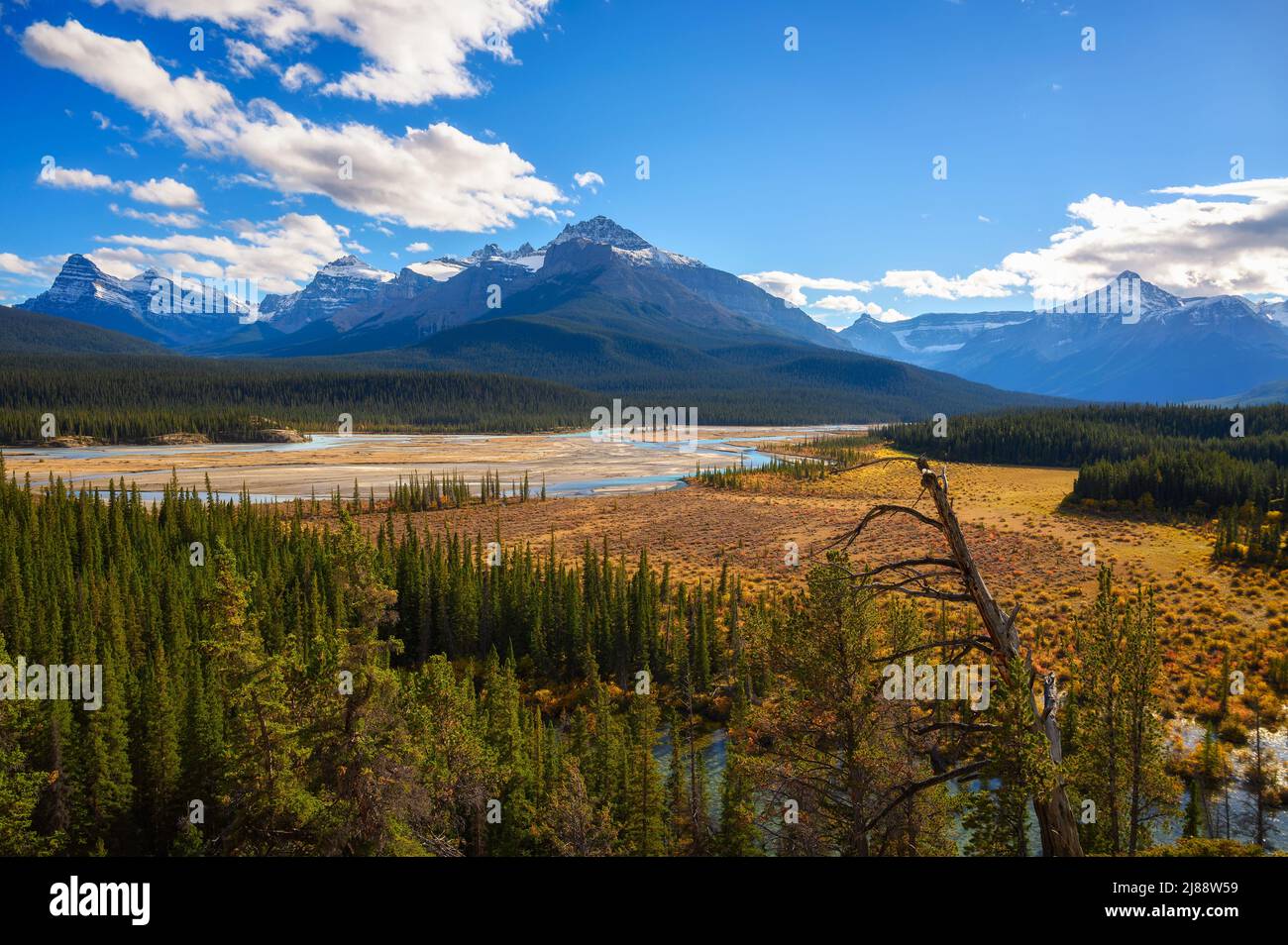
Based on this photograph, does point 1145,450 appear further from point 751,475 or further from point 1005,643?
point 1005,643

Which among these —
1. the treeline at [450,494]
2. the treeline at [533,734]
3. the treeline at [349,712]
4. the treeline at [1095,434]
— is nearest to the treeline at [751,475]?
the treeline at [1095,434]

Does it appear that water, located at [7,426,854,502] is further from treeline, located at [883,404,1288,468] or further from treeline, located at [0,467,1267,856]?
treeline, located at [0,467,1267,856]

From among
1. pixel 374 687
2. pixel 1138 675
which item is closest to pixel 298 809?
pixel 374 687

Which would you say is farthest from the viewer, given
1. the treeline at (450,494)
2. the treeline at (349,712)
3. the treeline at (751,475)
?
the treeline at (751,475)

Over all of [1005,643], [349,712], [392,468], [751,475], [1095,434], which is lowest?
[349,712]

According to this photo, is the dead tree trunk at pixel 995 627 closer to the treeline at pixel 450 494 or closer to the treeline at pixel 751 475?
the treeline at pixel 450 494

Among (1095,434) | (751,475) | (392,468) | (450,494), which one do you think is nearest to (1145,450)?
(1095,434)

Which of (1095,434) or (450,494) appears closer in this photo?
(450,494)

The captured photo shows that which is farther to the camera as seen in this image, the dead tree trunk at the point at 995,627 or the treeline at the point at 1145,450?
the treeline at the point at 1145,450
